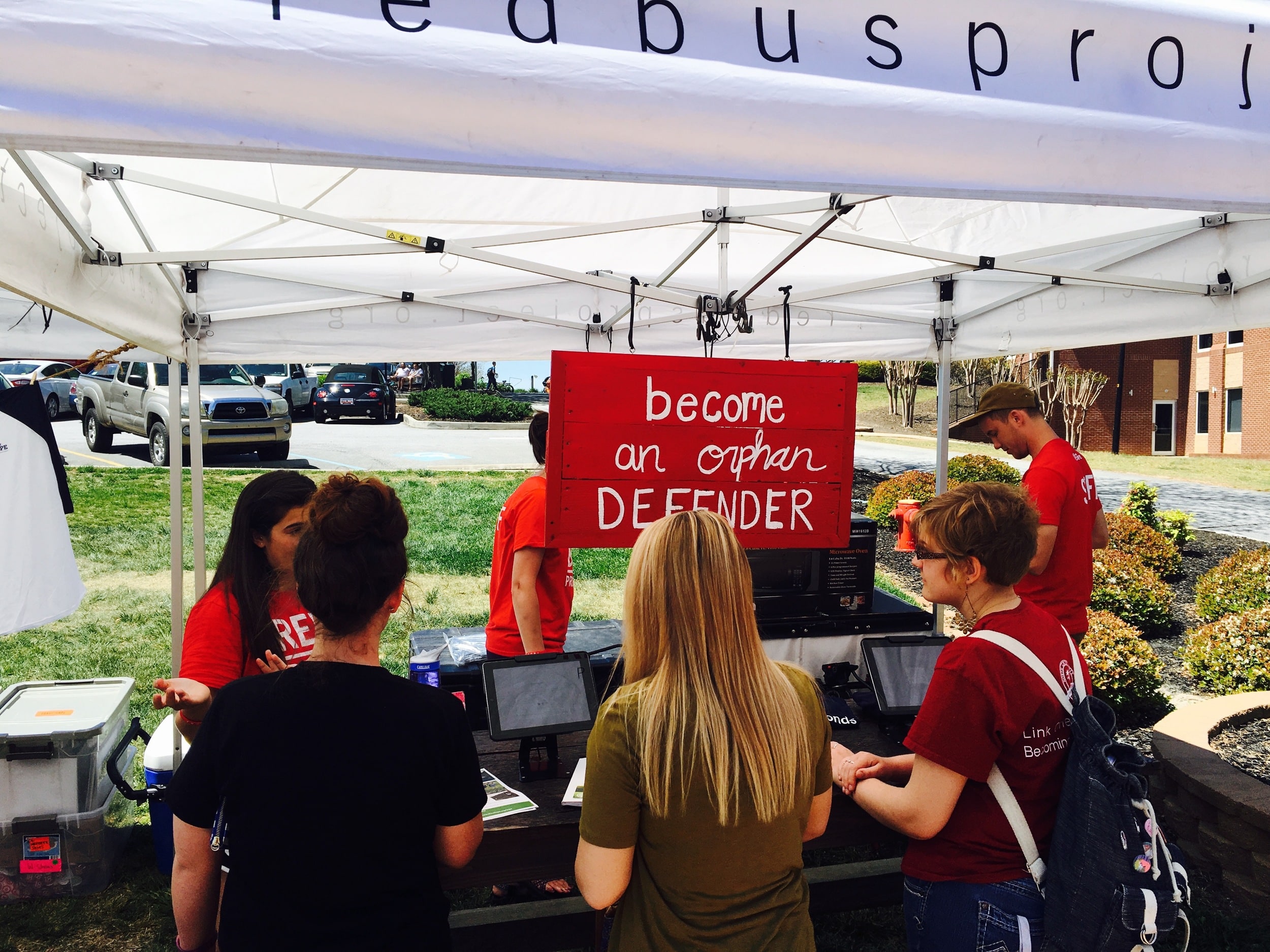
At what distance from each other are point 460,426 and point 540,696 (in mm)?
22014

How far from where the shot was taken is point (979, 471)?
13461mm

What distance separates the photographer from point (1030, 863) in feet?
6.46

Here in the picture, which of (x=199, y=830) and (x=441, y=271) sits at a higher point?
(x=441, y=271)

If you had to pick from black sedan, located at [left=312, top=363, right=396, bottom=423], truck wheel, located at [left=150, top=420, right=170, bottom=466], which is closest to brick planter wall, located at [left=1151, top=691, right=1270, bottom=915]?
truck wheel, located at [left=150, top=420, right=170, bottom=466]

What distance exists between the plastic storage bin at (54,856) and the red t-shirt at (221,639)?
200 cm

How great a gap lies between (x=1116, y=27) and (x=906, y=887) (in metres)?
1.95

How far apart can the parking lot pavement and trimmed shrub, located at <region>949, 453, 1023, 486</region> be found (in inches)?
276

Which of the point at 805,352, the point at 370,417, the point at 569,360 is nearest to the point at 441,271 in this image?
the point at 569,360

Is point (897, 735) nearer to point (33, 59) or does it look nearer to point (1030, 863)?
point (1030, 863)

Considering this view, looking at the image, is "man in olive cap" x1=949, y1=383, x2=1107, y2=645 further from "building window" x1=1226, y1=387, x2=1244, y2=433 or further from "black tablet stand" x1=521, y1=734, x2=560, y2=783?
"building window" x1=1226, y1=387, x2=1244, y2=433

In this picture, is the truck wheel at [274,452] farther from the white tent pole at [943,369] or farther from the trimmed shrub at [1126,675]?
the trimmed shrub at [1126,675]

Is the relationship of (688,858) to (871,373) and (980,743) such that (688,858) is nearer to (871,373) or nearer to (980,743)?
(980,743)

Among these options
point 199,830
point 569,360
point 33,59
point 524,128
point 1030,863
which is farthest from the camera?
point 569,360

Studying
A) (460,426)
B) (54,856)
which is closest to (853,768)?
(54,856)
